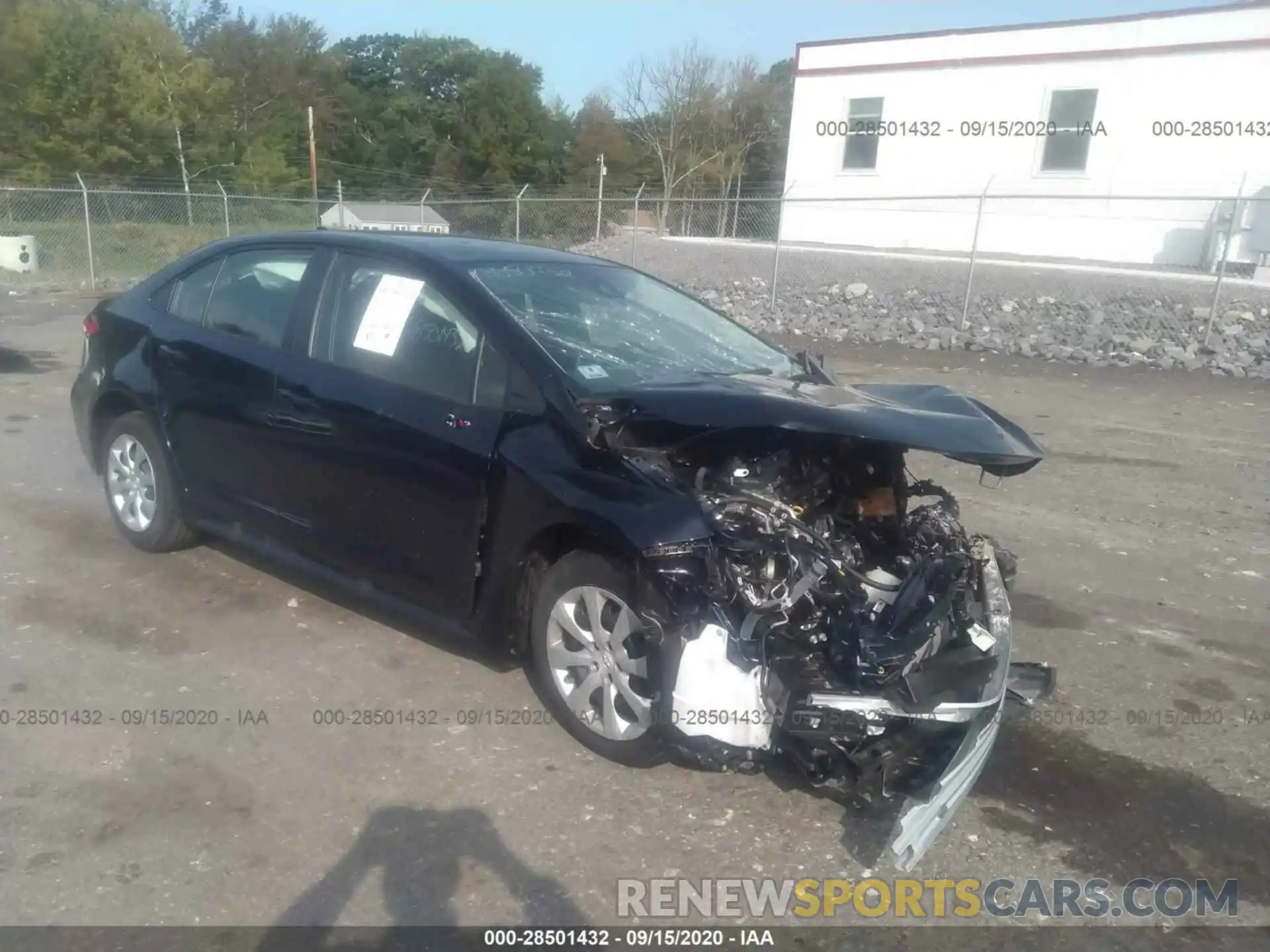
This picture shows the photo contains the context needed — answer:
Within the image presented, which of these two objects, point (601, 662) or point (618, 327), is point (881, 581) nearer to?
point (601, 662)

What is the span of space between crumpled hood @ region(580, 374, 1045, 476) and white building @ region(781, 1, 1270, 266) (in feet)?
47.4

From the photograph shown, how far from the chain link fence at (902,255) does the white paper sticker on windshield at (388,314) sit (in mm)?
10498

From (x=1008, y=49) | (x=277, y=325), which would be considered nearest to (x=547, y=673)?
(x=277, y=325)

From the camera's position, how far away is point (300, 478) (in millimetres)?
4422

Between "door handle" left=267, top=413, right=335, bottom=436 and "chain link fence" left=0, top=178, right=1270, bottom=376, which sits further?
"chain link fence" left=0, top=178, right=1270, bottom=376

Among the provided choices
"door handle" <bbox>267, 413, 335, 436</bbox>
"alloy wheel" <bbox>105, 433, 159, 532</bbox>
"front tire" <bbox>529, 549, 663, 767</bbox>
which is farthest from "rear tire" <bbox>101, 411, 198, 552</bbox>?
"front tire" <bbox>529, 549, 663, 767</bbox>

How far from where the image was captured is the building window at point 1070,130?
20.9m

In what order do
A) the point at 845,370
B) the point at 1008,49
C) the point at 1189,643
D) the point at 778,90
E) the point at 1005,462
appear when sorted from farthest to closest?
the point at 778,90 < the point at 1008,49 < the point at 845,370 < the point at 1189,643 < the point at 1005,462

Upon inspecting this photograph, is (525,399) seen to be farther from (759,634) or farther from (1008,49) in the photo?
(1008,49)

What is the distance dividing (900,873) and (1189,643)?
2.51 meters

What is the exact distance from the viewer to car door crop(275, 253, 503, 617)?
12.7ft

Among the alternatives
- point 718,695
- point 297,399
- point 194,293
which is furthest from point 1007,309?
point 718,695

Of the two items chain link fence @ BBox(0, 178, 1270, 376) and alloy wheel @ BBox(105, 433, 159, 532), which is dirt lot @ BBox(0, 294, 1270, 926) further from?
chain link fence @ BBox(0, 178, 1270, 376)

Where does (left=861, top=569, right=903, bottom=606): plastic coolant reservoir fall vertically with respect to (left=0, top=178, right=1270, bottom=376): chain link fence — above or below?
below
